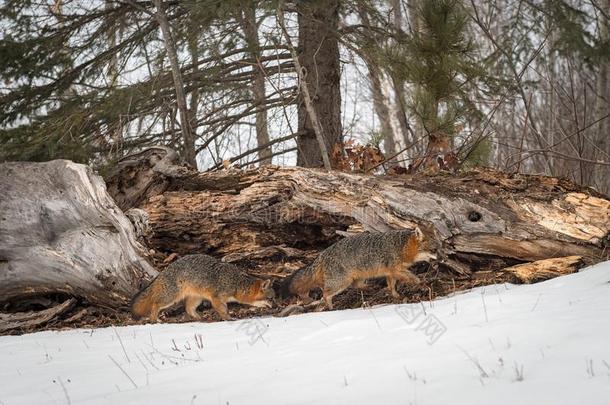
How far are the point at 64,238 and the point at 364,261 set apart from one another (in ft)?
11.8

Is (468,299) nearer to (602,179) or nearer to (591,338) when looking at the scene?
(591,338)

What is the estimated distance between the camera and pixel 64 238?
764 centimetres

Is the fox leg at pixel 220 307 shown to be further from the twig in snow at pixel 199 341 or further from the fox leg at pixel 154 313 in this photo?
the twig in snow at pixel 199 341

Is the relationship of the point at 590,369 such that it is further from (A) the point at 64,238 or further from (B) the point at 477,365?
(A) the point at 64,238

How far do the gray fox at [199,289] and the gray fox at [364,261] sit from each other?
565 mm

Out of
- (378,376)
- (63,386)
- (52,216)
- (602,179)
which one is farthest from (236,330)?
(602,179)

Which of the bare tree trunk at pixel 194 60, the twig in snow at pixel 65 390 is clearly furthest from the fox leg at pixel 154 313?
the bare tree trunk at pixel 194 60

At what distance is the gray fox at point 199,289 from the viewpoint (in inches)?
282

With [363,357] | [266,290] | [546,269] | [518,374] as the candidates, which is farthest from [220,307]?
[518,374]

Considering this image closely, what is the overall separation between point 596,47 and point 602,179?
4.79 metres

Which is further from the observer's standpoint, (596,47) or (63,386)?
(596,47)

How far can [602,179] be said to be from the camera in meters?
13.7

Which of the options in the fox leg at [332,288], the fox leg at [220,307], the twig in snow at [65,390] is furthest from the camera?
the fox leg at [220,307]

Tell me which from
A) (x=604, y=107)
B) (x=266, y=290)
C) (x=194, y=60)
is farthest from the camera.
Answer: (x=604, y=107)
